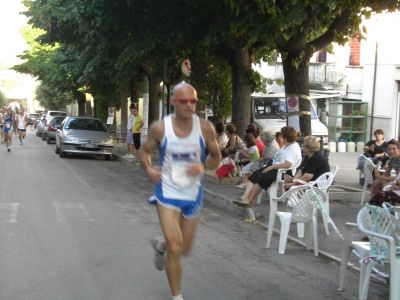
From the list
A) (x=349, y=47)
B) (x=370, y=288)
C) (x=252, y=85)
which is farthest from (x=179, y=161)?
(x=349, y=47)

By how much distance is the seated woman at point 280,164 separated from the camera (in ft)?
35.0

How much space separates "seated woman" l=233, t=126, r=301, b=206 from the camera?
10680 millimetres

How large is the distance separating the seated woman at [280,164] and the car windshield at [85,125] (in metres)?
14.3

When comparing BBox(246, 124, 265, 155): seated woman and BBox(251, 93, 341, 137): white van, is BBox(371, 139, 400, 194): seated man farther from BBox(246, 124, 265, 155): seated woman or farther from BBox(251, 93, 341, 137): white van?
BBox(251, 93, 341, 137): white van

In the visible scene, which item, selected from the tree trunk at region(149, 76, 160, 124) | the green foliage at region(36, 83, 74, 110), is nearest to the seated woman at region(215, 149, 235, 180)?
the tree trunk at region(149, 76, 160, 124)

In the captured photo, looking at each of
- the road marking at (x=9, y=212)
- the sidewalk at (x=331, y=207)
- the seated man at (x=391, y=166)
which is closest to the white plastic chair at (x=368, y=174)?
the sidewalk at (x=331, y=207)

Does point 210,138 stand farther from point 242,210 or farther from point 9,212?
point 9,212

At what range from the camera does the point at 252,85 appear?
58.1 ft

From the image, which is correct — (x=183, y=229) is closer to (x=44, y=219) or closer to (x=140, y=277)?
(x=140, y=277)

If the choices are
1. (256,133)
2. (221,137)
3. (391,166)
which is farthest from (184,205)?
(221,137)

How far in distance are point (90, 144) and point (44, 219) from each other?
43.7ft

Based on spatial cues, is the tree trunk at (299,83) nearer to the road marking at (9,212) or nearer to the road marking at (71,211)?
the road marking at (71,211)

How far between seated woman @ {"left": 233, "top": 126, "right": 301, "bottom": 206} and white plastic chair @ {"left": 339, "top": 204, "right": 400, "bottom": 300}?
4.63 m

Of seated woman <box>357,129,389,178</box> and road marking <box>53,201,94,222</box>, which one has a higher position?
seated woman <box>357,129,389,178</box>
